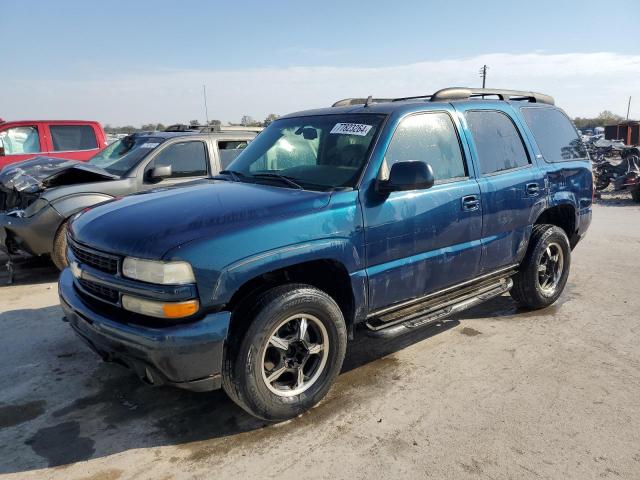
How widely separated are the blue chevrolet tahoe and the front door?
0.01m

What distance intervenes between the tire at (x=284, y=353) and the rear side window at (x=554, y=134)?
2920 millimetres

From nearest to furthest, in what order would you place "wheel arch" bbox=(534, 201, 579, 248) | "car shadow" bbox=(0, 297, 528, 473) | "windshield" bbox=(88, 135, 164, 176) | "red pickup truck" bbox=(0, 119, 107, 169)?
"car shadow" bbox=(0, 297, 528, 473) → "wheel arch" bbox=(534, 201, 579, 248) → "windshield" bbox=(88, 135, 164, 176) → "red pickup truck" bbox=(0, 119, 107, 169)

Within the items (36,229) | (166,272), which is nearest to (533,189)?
(166,272)

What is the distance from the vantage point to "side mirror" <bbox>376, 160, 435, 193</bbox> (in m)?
3.14

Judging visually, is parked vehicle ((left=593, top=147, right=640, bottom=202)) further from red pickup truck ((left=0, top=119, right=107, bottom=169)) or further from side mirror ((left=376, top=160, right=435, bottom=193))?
red pickup truck ((left=0, top=119, right=107, bottom=169))

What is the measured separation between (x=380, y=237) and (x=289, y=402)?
A: 119cm

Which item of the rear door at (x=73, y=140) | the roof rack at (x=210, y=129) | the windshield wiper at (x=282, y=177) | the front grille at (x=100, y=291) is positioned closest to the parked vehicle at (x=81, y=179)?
the roof rack at (x=210, y=129)

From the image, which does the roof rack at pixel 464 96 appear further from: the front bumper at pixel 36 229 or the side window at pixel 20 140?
the side window at pixel 20 140

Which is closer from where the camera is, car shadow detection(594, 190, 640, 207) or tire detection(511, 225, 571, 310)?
tire detection(511, 225, 571, 310)

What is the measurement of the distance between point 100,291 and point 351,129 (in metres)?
2.03

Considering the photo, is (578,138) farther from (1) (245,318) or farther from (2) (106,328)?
(2) (106,328)

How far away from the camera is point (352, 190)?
3.21 m

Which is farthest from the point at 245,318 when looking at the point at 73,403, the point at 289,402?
the point at 73,403

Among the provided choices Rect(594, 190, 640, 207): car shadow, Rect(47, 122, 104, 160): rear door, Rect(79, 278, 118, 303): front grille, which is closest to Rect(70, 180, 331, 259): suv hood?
Rect(79, 278, 118, 303): front grille
